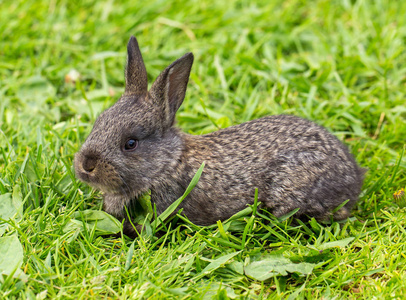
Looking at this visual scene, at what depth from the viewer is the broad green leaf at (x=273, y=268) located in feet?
13.7

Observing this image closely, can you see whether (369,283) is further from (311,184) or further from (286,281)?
(311,184)

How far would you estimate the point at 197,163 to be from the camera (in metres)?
4.91

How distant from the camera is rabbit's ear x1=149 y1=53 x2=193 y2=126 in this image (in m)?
4.72

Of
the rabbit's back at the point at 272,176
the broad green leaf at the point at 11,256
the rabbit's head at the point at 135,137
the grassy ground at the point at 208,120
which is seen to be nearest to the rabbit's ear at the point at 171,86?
the rabbit's head at the point at 135,137

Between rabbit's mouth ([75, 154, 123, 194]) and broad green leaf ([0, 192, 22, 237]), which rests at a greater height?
rabbit's mouth ([75, 154, 123, 194])

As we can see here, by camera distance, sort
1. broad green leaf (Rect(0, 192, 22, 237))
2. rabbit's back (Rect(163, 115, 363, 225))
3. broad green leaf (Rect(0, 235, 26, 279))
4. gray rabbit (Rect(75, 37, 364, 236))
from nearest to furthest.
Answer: broad green leaf (Rect(0, 235, 26, 279)), broad green leaf (Rect(0, 192, 22, 237)), gray rabbit (Rect(75, 37, 364, 236)), rabbit's back (Rect(163, 115, 363, 225))

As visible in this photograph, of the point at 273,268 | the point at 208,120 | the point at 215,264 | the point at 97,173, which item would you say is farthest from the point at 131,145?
the point at 208,120

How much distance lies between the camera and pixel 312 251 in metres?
4.31

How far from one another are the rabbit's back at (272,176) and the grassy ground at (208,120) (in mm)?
202

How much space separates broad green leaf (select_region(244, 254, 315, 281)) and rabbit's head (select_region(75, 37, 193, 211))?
128cm

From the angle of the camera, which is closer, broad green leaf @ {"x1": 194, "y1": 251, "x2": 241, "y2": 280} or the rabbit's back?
broad green leaf @ {"x1": 194, "y1": 251, "x2": 241, "y2": 280}

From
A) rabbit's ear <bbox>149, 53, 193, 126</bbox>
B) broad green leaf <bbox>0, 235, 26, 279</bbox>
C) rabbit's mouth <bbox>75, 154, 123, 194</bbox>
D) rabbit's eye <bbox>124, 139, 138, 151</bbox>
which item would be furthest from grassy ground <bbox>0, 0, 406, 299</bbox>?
rabbit's ear <bbox>149, 53, 193, 126</bbox>

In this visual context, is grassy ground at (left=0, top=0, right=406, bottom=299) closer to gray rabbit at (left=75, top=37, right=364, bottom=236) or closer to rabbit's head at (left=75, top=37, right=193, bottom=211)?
gray rabbit at (left=75, top=37, right=364, bottom=236)

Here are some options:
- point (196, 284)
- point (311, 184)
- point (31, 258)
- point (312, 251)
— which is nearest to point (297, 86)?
point (311, 184)
